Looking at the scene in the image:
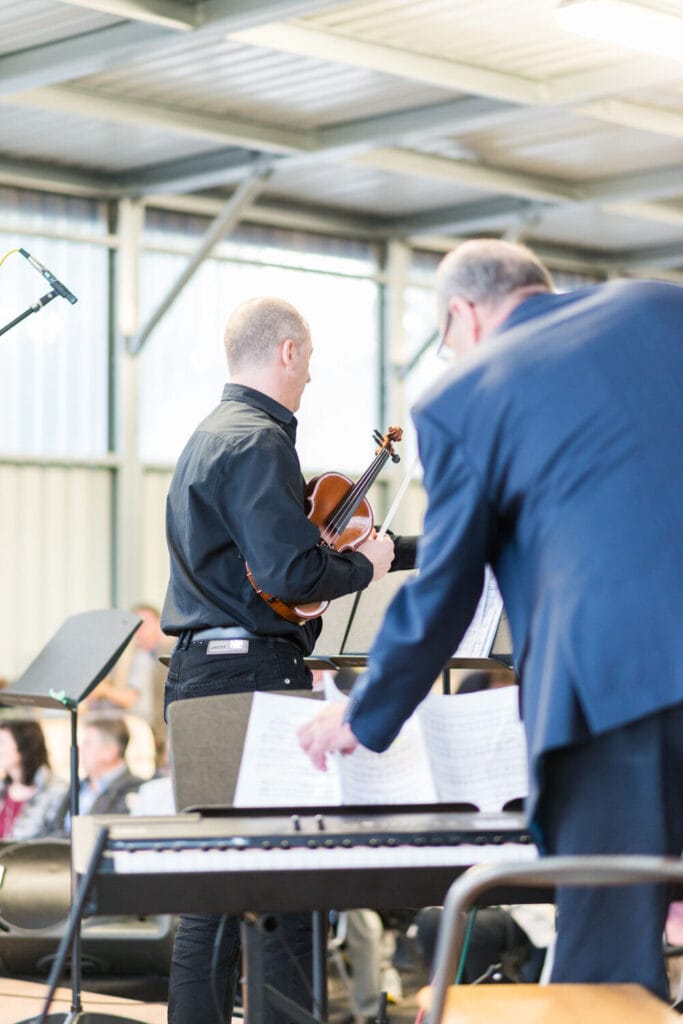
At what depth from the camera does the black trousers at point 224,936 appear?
3.14 metres

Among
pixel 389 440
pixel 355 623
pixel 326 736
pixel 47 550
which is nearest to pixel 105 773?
pixel 355 623

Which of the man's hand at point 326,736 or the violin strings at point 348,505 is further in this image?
the violin strings at point 348,505

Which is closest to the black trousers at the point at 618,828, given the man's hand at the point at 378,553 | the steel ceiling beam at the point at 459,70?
the man's hand at the point at 378,553

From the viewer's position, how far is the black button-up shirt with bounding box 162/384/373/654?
10.7 ft

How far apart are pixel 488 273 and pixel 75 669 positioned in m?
1.82

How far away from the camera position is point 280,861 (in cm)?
224

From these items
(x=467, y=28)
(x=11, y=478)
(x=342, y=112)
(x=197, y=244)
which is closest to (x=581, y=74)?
(x=467, y=28)

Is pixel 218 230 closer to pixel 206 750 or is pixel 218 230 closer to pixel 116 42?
pixel 116 42

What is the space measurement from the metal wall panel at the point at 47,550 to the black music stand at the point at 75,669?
572 cm

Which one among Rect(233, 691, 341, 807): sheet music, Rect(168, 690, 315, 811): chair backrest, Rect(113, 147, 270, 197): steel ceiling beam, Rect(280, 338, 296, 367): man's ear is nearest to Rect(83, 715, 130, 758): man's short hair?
Rect(280, 338, 296, 367): man's ear

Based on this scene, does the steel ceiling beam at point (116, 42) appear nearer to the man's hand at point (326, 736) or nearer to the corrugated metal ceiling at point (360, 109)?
the corrugated metal ceiling at point (360, 109)

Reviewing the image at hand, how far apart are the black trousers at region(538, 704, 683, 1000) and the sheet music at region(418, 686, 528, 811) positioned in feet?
1.16

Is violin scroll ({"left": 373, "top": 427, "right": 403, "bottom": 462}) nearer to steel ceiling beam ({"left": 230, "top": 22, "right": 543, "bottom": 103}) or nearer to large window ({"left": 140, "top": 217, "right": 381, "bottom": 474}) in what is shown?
steel ceiling beam ({"left": 230, "top": 22, "right": 543, "bottom": 103})

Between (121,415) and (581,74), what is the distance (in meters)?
3.67
